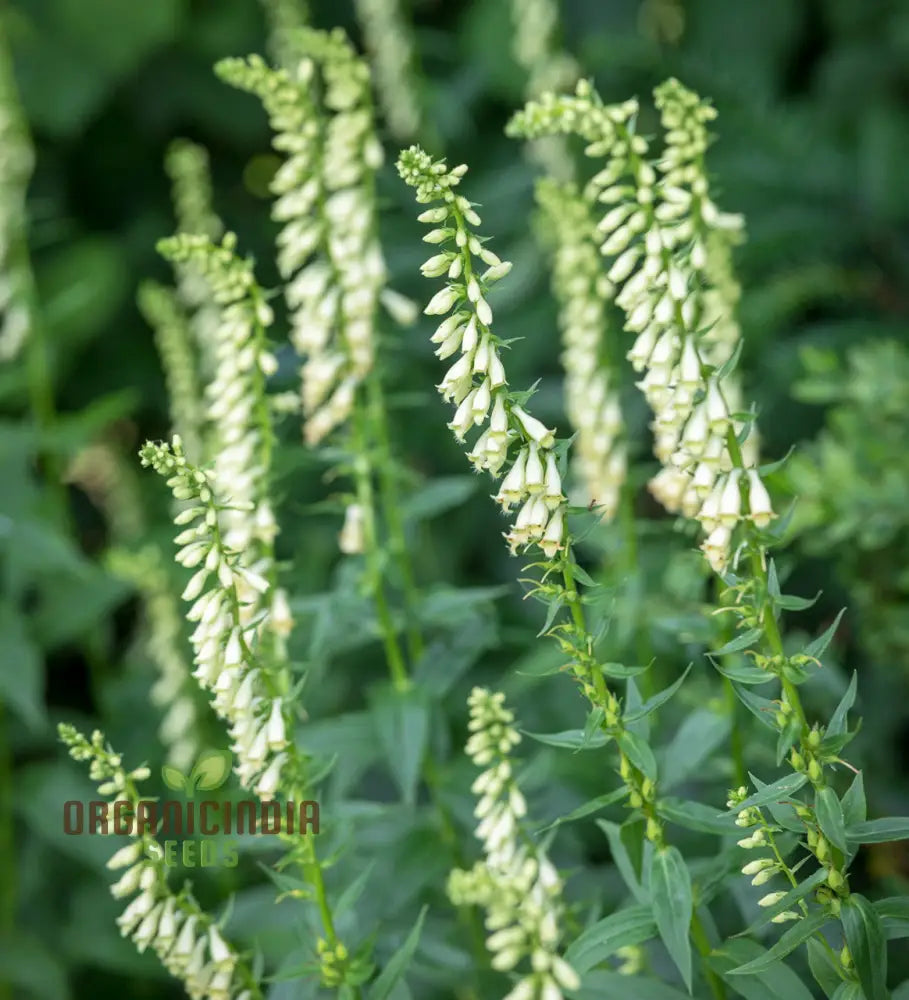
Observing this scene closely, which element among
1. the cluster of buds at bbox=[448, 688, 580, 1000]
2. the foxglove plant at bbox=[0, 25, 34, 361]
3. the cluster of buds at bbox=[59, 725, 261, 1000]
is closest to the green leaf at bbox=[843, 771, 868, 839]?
the cluster of buds at bbox=[448, 688, 580, 1000]

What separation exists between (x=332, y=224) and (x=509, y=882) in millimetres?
1840

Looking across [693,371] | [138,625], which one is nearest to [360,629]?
[693,371]

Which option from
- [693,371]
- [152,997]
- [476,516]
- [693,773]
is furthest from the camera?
[476,516]

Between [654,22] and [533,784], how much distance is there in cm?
472

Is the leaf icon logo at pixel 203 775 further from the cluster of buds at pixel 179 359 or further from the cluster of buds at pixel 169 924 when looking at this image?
the cluster of buds at pixel 179 359

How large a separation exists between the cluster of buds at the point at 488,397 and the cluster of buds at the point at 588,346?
1.05m

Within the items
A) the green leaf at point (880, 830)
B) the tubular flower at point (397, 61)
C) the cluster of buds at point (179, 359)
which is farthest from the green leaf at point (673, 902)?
the tubular flower at point (397, 61)

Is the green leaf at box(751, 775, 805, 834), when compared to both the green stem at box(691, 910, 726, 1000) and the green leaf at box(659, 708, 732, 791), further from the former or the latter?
the green leaf at box(659, 708, 732, 791)

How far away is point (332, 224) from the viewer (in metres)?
3.22

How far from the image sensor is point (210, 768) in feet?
9.53

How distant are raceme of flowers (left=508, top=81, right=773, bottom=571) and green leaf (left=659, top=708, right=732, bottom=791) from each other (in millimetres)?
803

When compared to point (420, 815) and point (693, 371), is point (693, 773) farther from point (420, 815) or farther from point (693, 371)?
point (693, 371)

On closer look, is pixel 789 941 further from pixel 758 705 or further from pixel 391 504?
pixel 391 504

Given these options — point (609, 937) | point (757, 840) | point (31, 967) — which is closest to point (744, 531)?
point (757, 840)
